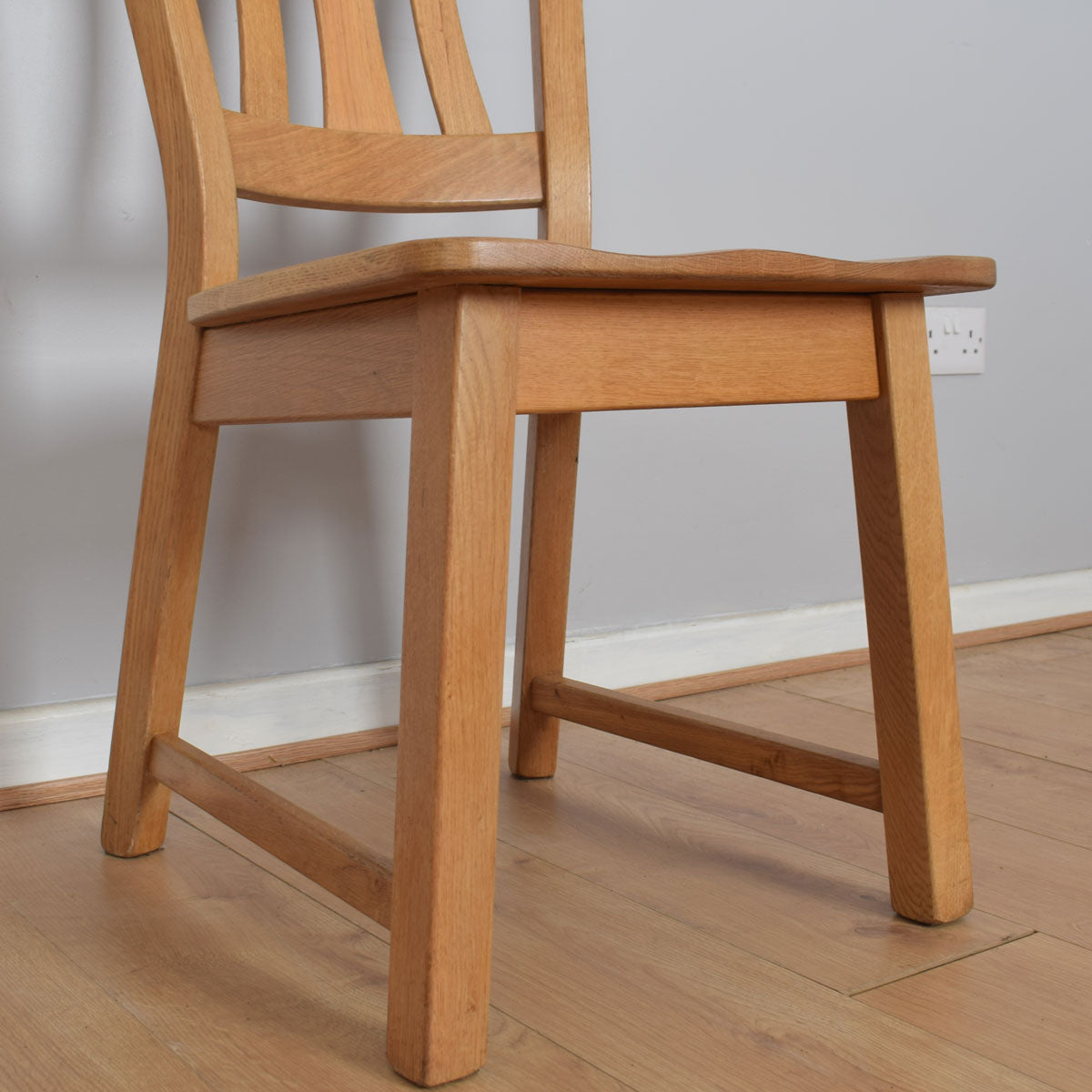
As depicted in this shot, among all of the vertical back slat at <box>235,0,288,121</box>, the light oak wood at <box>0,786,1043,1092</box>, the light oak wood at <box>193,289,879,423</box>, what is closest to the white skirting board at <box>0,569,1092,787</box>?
the light oak wood at <box>0,786,1043,1092</box>

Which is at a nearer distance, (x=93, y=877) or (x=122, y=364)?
(x=93, y=877)

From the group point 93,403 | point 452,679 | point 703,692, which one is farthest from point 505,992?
point 703,692

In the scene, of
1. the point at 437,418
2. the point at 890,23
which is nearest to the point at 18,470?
the point at 437,418

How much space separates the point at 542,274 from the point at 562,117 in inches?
17.8

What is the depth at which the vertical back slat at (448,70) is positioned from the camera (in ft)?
3.19

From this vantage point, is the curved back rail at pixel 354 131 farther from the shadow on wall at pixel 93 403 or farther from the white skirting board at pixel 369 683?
the white skirting board at pixel 369 683

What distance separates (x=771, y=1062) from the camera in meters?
0.63

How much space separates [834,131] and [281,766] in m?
1.00

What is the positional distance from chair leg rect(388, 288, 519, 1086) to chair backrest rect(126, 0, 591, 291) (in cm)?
31

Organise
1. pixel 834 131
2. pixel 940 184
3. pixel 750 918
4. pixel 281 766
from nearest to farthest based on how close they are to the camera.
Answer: pixel 750 918 → pixel 281 766 → pixel 834 131 → pixel 940 184

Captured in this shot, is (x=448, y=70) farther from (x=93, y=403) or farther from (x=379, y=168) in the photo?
(x=93, y=403)

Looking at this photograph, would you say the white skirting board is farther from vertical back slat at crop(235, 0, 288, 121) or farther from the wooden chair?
vertical back slat at crop(235, 0, 288, 121)

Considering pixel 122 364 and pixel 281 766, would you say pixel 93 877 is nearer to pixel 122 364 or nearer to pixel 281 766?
pixel 281 766

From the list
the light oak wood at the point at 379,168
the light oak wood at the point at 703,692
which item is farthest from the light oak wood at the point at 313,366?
the light oak wood at the point at 703,692
